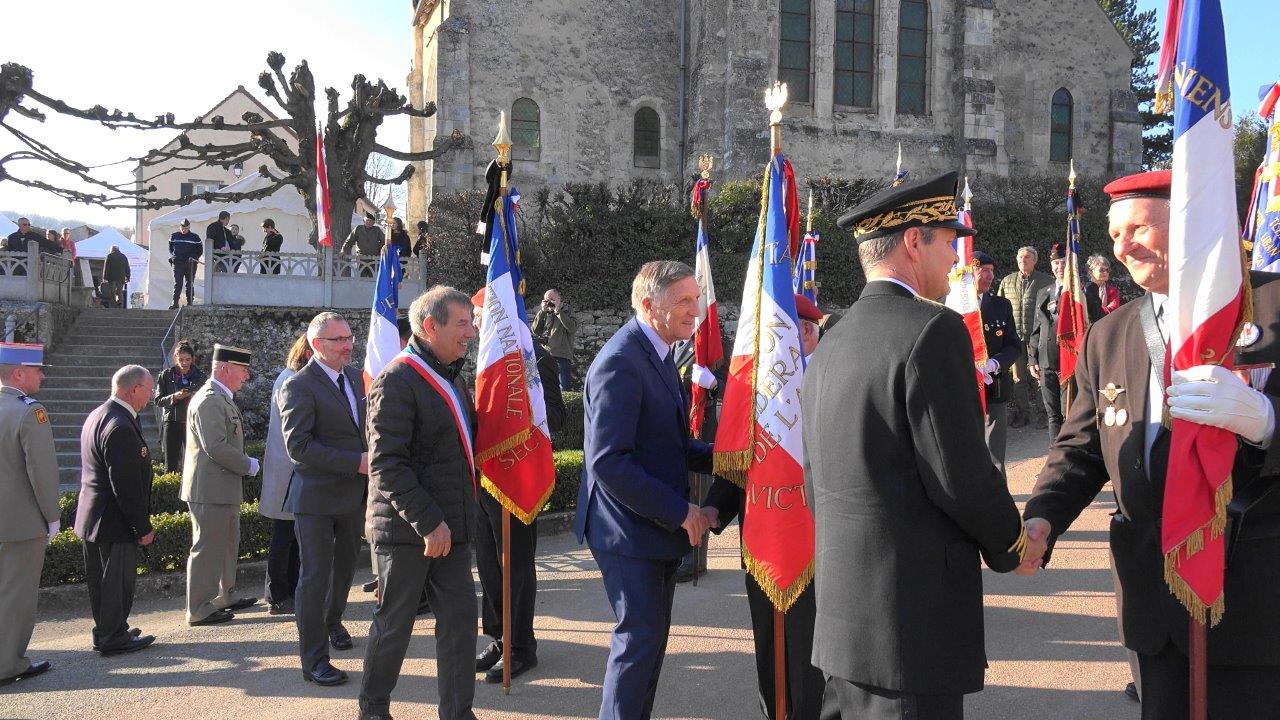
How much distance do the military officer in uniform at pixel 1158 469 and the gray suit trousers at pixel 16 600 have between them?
19.8ft

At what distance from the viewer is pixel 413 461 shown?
185 inches

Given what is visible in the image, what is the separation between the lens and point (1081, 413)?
3348 mm

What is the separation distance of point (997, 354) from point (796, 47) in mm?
18328

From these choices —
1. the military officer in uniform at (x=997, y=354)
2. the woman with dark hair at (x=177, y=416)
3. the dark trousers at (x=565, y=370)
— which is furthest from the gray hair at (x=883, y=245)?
the dark trousers at (x=565, y=370)

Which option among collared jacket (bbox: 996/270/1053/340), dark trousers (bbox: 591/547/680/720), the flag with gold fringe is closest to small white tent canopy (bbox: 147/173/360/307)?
collared jacket (bbox: 996/270/1053/340)

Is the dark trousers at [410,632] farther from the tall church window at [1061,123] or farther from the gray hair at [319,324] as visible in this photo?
the tall church window at [1061,123]

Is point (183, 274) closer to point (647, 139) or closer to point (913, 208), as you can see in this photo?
point (647, 139)

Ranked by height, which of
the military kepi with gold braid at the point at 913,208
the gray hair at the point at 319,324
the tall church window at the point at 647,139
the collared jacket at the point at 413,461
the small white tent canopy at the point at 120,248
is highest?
the tall church window at the point at 647,139

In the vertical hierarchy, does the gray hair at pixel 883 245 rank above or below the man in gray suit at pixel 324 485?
above

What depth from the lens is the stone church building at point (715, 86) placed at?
79.5 feet

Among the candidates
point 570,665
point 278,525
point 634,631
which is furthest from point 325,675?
point 634,631

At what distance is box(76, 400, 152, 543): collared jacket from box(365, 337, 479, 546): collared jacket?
8.87ft

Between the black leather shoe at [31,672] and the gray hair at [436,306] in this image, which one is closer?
the gray hair at [436,306]

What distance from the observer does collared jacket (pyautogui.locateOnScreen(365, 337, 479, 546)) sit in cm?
452
